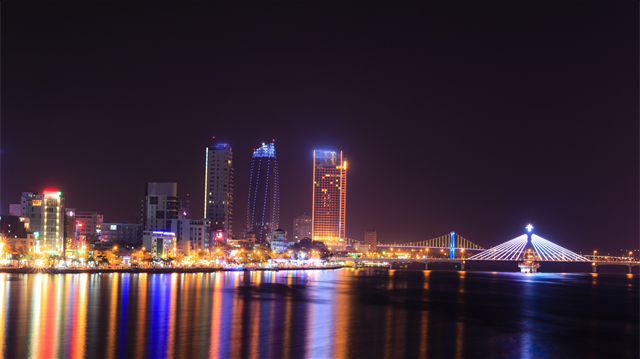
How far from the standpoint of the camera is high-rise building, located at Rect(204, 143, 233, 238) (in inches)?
3531

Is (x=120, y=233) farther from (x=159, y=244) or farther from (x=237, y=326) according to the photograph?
(x=237, y=326)

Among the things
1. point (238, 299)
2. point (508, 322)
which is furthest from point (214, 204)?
point (508, 322)

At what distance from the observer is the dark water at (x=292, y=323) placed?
17.8 metres

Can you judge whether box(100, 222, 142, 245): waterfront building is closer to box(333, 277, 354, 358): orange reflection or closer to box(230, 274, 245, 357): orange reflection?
box(333, 277, 354, 358): orange reflection

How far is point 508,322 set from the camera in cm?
2572

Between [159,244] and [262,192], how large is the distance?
2205 inches

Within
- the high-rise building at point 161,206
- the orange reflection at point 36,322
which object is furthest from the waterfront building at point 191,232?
the orange reflection at point 36,322

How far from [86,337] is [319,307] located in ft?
40.1

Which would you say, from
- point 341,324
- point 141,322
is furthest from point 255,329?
point 141,322

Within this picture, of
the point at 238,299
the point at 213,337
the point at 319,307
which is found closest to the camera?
the point at 213,337

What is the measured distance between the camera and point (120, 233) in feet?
239

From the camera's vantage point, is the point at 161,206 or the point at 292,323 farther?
the point at 161,206

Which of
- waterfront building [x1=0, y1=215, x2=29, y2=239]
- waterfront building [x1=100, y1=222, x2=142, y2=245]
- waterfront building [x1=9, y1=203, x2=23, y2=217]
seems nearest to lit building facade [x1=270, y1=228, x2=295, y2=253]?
waterfront building [x1=100, y1=222, x2=142, y2=245]

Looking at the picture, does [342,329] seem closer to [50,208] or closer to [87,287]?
[87,287]
